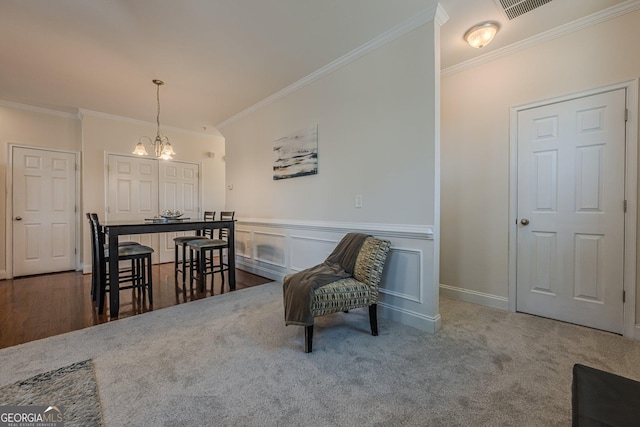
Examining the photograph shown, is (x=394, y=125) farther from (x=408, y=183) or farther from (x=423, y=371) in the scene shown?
(x=423, y=371)

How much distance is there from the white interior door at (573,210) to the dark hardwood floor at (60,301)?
3225mm

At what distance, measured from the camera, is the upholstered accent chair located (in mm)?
2000

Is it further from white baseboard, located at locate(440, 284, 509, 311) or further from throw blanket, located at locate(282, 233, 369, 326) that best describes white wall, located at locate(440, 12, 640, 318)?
throw blanket, located at locate(282, 233, 369, 326)

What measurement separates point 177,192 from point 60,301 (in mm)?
2784

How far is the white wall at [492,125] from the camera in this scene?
2.26 meters

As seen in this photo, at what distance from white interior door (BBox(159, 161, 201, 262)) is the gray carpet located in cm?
296

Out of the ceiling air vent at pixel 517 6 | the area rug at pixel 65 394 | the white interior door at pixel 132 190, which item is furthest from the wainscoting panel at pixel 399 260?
the white interior door at pixel 132 190

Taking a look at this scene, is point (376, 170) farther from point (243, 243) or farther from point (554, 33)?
point (243, 243)

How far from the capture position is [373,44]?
2627 millimetres

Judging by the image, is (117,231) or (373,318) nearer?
(373,318)

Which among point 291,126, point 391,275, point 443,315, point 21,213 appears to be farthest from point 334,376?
point 21,213

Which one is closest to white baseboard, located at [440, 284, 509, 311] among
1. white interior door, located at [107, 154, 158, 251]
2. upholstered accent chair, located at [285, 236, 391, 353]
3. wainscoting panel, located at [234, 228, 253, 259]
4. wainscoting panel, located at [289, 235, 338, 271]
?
upholstered accent chair, located at [285, 236, 391, 353]

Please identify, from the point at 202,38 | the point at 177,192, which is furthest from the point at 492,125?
the point at 177,192

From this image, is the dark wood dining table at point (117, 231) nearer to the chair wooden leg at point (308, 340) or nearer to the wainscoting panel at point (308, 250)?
the wainscoting panel at point (308, 250)
